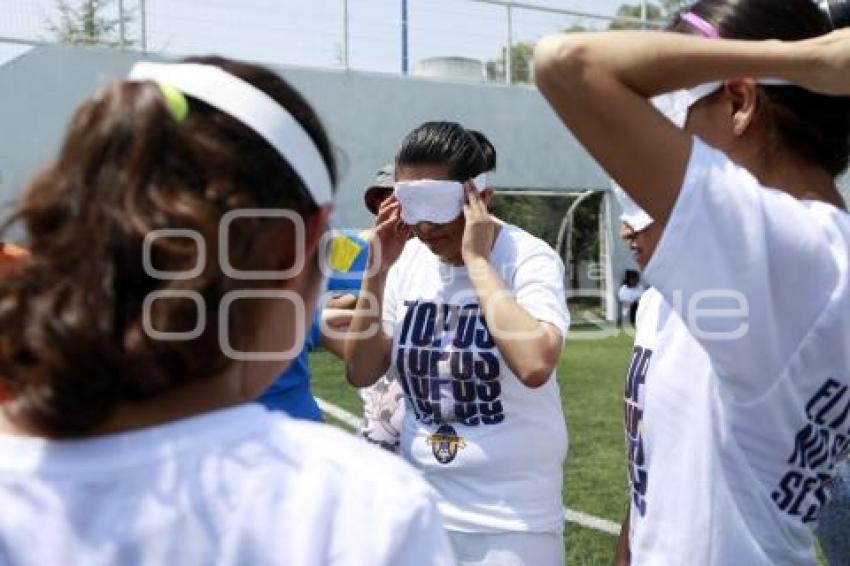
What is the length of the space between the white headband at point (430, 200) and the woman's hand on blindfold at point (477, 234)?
0.05m

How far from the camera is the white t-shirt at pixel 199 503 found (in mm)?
1072

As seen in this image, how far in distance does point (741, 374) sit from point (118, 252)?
93cm

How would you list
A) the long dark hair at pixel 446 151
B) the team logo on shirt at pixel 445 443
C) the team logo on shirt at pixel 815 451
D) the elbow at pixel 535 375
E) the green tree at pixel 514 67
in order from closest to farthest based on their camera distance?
the team logo on shirt at pixel 815 451
the elbow at pixel 535 375
the team logo on shirt at pixel 445 443
the long dark hair at pixel 446 151
the green tree at pixel 514 67

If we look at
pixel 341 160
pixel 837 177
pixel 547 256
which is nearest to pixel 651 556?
pixel 837 177

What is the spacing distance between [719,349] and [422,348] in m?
1.69

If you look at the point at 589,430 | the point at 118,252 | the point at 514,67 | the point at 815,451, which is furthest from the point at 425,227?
the point at 514,67

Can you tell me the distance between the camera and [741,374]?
1.48m

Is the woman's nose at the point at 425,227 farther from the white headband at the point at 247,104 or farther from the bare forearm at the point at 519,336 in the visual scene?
the white headband at the point at 247,104

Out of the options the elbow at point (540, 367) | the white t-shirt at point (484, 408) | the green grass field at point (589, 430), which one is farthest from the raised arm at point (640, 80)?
the green grass field at point (589, 430)

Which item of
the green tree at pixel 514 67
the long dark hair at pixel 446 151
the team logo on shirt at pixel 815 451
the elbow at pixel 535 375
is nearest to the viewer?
the team logo on shirt at pixel 815 451

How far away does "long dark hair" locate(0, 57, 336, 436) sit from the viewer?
1.04 metres

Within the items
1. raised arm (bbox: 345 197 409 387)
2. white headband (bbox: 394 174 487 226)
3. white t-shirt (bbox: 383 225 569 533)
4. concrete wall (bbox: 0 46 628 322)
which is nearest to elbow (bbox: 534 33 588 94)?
white t-shirt (bbox: 383 225 569 533)

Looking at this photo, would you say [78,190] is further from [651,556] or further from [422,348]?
[422,348]

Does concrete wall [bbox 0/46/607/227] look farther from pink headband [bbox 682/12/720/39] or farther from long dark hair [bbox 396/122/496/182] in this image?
pink headband [bbox 682/12/720/39]
